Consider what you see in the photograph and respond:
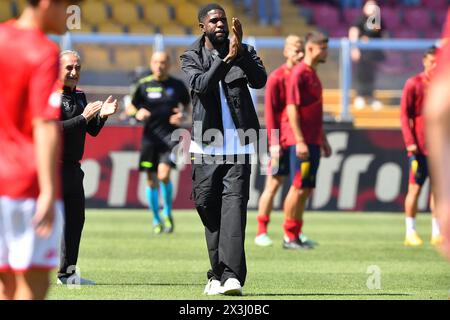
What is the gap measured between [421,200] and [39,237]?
48.8ft

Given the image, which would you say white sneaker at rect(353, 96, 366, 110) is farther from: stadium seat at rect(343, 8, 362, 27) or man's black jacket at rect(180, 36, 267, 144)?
man's black jacket at rect(180, 36, 267, 144)

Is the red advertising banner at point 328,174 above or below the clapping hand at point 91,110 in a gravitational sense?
below

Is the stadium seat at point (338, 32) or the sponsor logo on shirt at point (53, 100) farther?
the stadium seat at point (338, 32)

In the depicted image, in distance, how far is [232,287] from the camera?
9195mm

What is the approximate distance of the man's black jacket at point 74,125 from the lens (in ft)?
31.9

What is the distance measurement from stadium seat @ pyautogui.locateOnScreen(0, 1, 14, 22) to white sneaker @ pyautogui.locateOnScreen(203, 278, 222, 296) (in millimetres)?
16263

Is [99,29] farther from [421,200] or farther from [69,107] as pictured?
[69,107]

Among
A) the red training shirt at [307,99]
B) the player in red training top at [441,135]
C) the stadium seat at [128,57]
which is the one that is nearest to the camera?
the player in red training top at [441,135]

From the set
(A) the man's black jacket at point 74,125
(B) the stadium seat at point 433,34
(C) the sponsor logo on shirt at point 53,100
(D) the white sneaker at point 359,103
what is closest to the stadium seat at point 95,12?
(D) the white sneaker at point 359,103

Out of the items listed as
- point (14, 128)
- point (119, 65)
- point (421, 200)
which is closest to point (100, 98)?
point (119, 65)

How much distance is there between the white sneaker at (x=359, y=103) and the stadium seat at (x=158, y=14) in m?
7.25

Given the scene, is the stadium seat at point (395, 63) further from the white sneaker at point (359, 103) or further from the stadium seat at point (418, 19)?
the stadium seat at point (418, 19)

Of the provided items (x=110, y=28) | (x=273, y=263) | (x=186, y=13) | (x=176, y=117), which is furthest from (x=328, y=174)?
(x=186, y=13)

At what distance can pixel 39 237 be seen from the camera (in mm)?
5512
